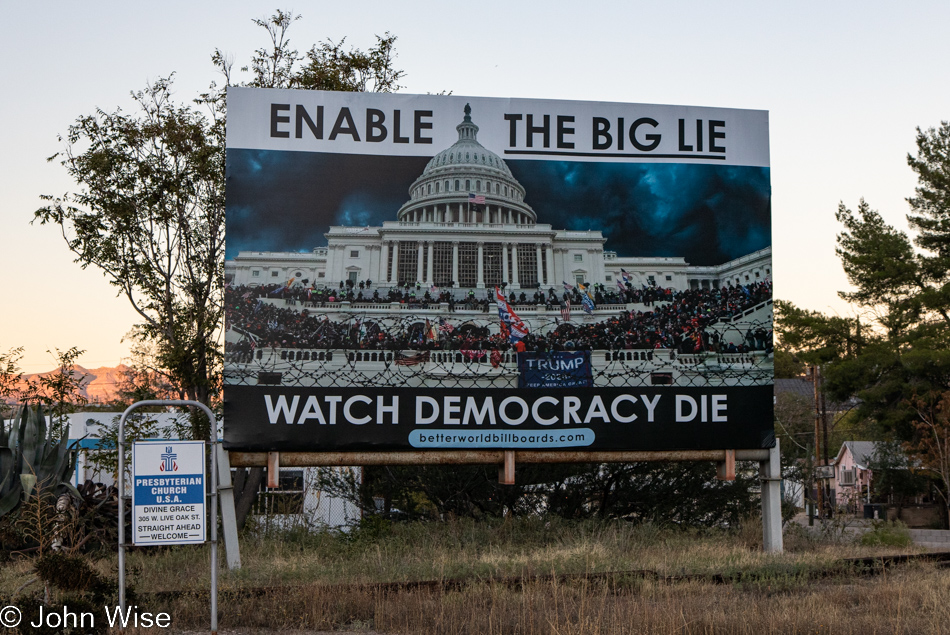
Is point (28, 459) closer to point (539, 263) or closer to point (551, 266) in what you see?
point (539, 263)

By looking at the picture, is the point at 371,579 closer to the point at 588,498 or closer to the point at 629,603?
the point at 629,603

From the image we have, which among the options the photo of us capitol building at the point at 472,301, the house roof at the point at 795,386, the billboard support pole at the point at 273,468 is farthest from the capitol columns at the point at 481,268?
the house roof at the point at 795,386

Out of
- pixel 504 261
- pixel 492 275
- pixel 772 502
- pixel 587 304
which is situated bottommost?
pixel 772 502

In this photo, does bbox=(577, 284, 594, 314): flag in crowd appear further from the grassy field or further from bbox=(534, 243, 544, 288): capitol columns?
the grassy field

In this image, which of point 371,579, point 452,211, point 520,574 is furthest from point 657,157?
point 371,579

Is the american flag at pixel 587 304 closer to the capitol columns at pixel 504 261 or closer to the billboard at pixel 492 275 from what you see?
the billboard at pixel 492 275

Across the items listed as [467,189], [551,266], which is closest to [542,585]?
[551,266]
